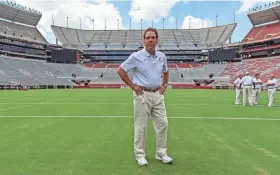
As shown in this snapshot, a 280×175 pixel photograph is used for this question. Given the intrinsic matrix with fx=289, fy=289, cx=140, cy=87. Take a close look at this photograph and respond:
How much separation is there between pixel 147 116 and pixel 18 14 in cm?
8321

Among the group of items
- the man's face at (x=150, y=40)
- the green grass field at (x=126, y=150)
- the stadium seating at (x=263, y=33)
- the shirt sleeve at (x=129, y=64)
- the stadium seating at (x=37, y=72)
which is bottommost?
the green grass field at (x=126, y=150)

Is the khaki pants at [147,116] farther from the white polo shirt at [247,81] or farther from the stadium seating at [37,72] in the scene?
the stadium seating at [37,72]

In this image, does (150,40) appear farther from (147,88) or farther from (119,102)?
(119,102)

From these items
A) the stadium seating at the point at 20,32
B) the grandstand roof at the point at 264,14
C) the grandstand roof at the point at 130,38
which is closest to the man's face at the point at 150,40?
the stadium seating at the point at 20,32

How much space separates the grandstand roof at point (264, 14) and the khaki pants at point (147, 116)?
255 feet

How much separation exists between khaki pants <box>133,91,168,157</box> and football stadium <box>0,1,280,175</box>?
0.27m

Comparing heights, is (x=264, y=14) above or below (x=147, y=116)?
above

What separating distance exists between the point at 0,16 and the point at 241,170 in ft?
268

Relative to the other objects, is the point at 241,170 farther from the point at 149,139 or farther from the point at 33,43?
the point at 33,43

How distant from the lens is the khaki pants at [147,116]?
474cm

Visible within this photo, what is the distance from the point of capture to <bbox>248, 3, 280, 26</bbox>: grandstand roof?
74.0 m

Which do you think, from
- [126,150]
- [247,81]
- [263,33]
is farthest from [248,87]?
[263,33]

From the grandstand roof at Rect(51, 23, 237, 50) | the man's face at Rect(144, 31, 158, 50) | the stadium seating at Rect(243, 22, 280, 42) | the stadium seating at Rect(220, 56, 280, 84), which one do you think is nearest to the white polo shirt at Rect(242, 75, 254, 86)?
the man's face at Rect(144, 31, 158, 50)

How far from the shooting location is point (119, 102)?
752 inches
